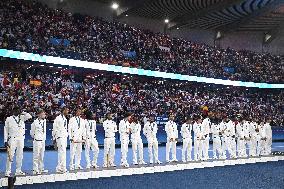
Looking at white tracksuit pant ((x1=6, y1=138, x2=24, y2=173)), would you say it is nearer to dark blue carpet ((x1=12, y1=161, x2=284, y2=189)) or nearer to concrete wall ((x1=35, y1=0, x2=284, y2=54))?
dark blue carpet ((x1=12, y1=161, x2=284, y2=189))

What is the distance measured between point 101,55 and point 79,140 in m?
15.4

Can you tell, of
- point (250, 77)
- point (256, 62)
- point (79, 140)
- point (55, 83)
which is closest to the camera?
point (79, 140)

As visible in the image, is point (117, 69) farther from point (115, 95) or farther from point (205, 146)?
point (205, 146)

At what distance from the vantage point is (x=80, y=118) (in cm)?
1133

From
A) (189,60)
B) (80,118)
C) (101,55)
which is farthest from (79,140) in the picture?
(189,60)

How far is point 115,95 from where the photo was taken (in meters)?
25.4

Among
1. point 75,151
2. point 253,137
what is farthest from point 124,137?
point 253,137

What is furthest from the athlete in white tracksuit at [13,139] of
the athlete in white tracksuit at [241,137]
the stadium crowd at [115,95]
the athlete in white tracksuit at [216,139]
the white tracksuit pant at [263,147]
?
the white tracksuit pant at [263,147]

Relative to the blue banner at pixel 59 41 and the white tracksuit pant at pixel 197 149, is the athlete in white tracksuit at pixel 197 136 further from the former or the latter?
the blue banner at pixel 59 41

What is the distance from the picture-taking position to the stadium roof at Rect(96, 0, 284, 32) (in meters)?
29.7

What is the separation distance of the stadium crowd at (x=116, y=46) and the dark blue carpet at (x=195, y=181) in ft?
42.9

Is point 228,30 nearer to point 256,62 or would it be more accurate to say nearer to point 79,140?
point 256,62

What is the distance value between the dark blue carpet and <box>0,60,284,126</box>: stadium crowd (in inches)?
330

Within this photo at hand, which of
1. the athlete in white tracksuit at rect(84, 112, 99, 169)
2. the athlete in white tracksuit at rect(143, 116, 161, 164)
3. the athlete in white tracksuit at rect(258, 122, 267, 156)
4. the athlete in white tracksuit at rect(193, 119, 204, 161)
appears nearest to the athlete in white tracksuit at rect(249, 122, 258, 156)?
the athlete in white tracksuit at rect(258, 122, 267, 156)
